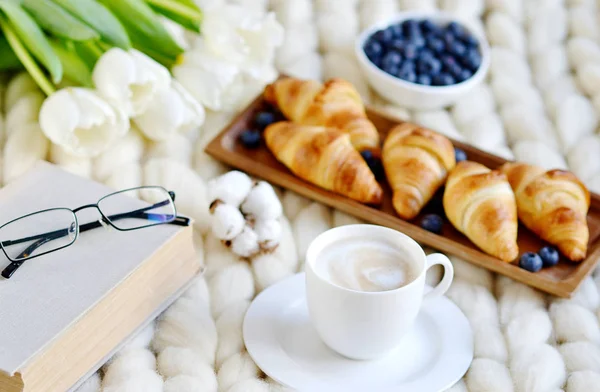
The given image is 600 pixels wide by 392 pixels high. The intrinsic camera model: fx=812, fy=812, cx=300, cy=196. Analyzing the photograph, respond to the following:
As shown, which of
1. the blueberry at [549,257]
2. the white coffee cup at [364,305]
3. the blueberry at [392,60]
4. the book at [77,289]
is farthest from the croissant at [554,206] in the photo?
the book at [77,289]

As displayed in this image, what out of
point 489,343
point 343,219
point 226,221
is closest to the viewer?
point 489,343

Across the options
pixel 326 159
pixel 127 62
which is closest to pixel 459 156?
pixel 326 159

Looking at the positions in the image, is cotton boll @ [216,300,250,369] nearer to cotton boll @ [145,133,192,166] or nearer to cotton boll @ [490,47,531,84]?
cotton boll @ [145,133,192,166]

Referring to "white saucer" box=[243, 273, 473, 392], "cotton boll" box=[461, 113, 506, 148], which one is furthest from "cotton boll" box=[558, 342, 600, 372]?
"cotton boll" box=[461, 113, 506, 148]

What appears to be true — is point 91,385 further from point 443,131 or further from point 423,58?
point 423,58

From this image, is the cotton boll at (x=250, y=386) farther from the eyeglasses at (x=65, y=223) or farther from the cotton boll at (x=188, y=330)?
the eyeglasses at (x=65, y=223)
